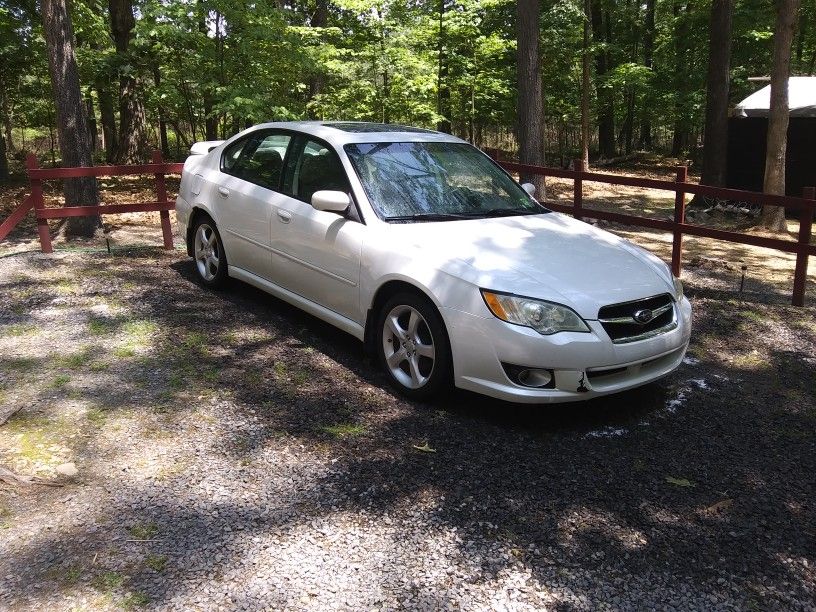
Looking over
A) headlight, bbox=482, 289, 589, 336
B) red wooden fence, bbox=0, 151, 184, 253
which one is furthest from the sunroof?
red wooden fence, bbox=0, 151, 184, 253

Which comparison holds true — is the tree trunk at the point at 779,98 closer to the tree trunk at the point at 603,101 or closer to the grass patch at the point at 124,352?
the grass patch at the point at 124,352

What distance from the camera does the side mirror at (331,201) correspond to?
4871 mm

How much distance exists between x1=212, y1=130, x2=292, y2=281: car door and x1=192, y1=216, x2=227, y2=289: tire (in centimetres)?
24

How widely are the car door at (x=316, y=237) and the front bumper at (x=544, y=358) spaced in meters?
1.05

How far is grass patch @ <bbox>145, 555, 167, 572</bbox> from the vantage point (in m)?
2.88

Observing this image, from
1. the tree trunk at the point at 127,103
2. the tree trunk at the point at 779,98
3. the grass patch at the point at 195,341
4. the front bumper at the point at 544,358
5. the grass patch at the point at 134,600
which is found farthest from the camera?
the tree trunk at the point at 127,103

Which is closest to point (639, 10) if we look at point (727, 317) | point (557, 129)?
point (557, 129)

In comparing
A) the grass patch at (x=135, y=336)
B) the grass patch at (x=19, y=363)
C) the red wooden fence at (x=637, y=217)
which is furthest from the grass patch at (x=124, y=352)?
the red wooden fence at (x=637, y=217)

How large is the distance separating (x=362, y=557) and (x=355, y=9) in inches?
536

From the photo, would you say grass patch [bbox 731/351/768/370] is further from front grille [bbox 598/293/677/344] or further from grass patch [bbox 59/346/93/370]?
grass patch [bbox 59/346/93/370]

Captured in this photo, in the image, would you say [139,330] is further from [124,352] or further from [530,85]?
[530,85]

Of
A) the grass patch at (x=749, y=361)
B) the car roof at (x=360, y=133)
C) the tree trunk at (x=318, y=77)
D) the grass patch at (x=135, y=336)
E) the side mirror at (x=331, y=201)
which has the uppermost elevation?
the tree trunk at (x=318, y=77)

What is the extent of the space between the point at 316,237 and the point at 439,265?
4.14 feet

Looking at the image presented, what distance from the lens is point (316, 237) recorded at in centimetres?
524
